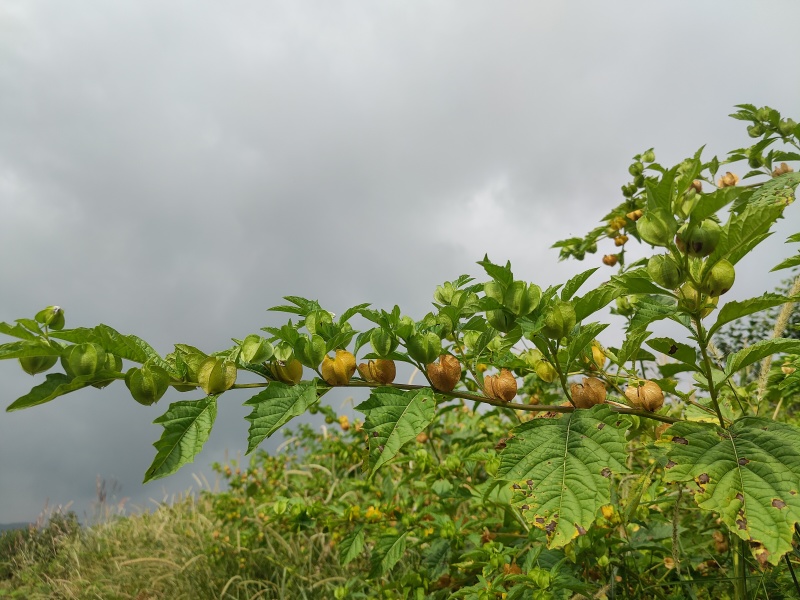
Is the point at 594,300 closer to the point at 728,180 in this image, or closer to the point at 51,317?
the point at 51,317

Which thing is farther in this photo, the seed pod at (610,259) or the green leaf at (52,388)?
the seed pod at (610,259)

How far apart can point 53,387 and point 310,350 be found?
41 centimetres

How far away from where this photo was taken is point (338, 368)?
3.18 feet

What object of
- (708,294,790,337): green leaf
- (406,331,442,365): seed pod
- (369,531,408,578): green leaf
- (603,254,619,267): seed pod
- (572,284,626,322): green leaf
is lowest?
(369,531,408,578): green leaf

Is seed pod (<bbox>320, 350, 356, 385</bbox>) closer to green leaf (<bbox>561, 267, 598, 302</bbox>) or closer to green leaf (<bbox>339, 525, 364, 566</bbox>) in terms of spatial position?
green leaf (<bbox>561, 267, 598, 302</bbox>)

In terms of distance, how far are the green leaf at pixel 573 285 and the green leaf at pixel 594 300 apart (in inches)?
0.7

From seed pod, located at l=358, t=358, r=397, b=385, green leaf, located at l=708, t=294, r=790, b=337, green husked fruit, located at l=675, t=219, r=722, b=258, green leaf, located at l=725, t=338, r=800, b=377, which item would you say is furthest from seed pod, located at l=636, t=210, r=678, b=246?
seed pod, located at l=358, t=358, r=397, b=385

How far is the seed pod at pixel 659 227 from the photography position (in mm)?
851

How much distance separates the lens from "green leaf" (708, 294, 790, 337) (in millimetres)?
841

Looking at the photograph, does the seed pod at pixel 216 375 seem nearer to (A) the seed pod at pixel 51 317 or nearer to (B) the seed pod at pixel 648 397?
(A) the seed pod at pixel 51 317

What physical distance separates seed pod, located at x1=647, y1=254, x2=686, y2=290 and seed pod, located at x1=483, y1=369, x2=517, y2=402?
0.29 metres

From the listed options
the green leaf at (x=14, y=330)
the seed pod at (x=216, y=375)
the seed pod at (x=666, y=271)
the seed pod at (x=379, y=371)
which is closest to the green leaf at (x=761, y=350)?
the seed pod at (x=666, y=271)

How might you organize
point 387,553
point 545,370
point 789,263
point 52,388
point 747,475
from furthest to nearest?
point 387,553 → point 545,370 → point 789,263 → point 52,388 → point 747,475

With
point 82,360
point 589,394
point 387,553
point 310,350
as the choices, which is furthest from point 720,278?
point 387,553
